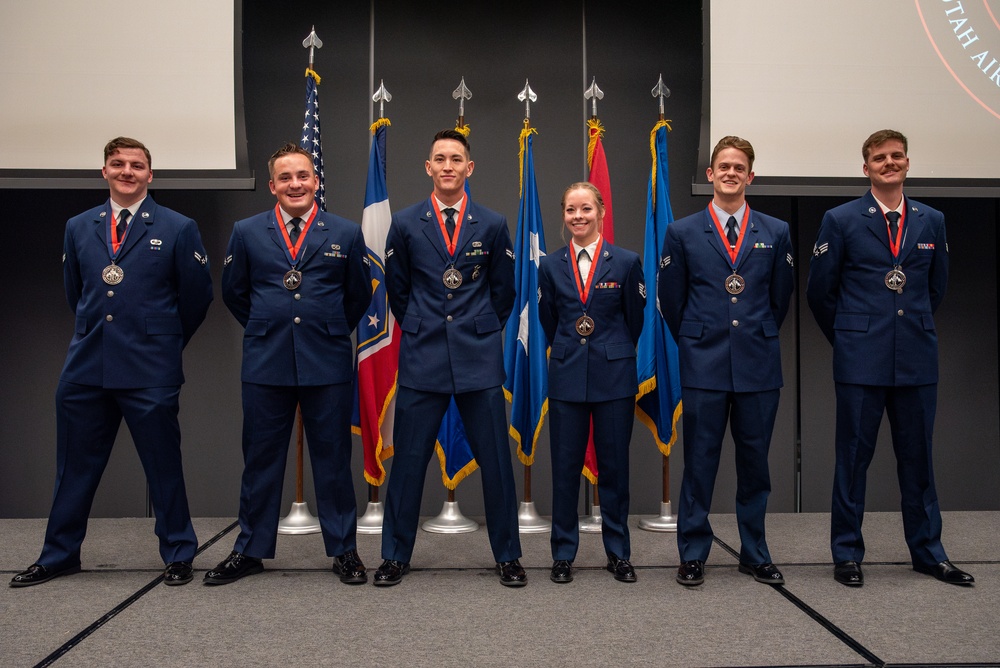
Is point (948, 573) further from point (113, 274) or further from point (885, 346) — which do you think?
point (113, 274)

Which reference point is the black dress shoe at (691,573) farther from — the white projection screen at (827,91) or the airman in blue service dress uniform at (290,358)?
the white projection screen at (827,91)

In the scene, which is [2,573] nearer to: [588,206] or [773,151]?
[588,206]

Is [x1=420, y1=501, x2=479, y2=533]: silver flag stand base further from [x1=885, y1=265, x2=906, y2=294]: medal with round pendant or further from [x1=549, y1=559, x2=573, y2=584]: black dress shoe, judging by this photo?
[x1=885, y1=265, x2=906, y2=294]: medal with round pendant

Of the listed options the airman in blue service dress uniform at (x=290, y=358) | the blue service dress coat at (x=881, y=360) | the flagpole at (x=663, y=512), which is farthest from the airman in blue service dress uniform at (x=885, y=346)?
the airman in blue service dress uniform at (x=290, y=358)

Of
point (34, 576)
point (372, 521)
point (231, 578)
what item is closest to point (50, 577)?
point (34, 576)

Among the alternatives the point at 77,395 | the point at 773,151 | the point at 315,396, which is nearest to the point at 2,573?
the point at 77,395

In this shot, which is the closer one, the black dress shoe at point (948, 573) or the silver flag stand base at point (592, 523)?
the black dress shoe at point (948, 573)

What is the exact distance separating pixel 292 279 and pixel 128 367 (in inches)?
26.1

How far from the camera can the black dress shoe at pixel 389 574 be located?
2.81m

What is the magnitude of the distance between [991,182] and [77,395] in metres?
4.33

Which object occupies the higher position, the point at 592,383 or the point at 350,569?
the point at 592,383

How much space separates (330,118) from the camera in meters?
4.46

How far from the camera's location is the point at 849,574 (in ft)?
9.30

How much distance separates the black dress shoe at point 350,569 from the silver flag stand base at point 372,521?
86 cm
